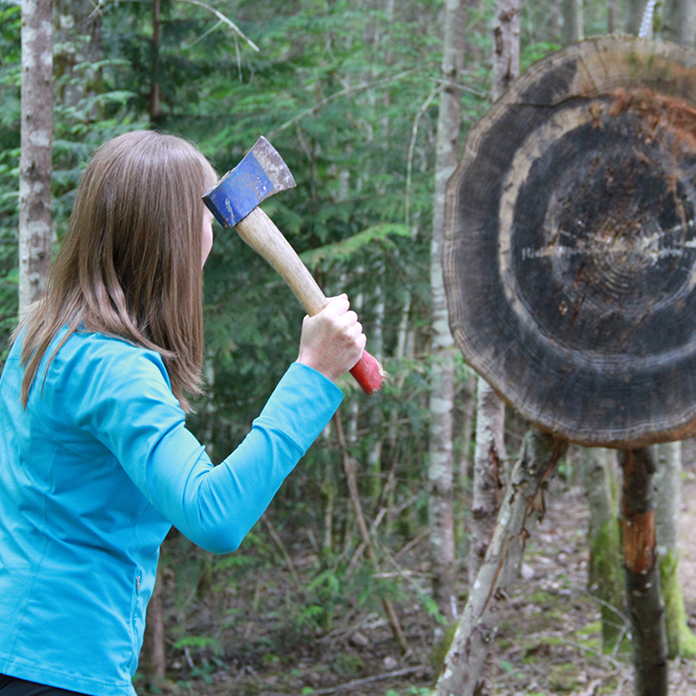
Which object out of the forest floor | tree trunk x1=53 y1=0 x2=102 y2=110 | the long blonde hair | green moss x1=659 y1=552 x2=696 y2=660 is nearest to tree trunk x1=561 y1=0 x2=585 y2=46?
tree trunk x1=53 y1=0 x2=102 y2=110

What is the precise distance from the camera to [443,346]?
507cm

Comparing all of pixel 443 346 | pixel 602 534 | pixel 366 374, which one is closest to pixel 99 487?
pixel 366 374

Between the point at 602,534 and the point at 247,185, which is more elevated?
the point at 247,185

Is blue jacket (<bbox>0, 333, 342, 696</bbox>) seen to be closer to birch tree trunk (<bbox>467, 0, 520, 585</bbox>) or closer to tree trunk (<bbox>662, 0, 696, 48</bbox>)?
birch tree trunk (<bbox>467, 0, 520, 585</bbox>)

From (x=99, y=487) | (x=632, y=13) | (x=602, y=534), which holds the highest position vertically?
(x=632, y=13)

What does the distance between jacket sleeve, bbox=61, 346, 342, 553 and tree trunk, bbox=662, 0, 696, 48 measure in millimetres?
3800

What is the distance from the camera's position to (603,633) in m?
4.78

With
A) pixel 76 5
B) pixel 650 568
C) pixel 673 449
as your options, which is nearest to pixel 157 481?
pixel 650 568

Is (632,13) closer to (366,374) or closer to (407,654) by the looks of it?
(366,374)

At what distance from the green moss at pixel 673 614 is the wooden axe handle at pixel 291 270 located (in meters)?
3.61

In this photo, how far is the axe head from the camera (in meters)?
1.51

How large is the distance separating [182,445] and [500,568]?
1.93m

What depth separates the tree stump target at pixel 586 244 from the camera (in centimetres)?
225

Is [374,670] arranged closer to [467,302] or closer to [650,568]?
[650,568]
